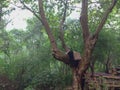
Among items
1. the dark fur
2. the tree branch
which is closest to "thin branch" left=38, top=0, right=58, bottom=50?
the dark fur

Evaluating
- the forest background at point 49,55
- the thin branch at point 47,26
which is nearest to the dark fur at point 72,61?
the thin branch at point 47,26

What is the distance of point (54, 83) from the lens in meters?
14.2

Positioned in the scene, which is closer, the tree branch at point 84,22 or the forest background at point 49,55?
the tree branch at point 84,22

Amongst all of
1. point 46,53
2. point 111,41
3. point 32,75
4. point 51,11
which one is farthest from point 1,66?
point 111,41

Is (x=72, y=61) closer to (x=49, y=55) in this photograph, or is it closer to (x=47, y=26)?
(x=47, y=26)

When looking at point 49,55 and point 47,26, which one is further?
point 49,55

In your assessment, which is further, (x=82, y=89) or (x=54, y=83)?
(x=54, y=83)

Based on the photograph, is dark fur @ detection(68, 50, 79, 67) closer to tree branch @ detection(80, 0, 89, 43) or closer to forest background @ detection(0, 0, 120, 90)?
tree branch @ detection(80, 0, 89, 43)

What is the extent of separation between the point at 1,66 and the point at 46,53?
2.97 meters

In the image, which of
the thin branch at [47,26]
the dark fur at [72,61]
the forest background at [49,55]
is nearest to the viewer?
the dark fur at [72,61]

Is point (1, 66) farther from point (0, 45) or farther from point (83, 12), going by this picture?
point (83, 12)

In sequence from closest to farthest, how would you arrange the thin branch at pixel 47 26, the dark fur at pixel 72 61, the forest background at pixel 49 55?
the dark fur at pixel 72 61, the thin branch at pixel 47 26, the forest background at pixel 49 55

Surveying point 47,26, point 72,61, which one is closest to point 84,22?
point 47,26

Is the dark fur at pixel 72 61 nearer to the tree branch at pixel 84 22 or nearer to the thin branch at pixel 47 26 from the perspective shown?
the thin branch at pixel 47 26
